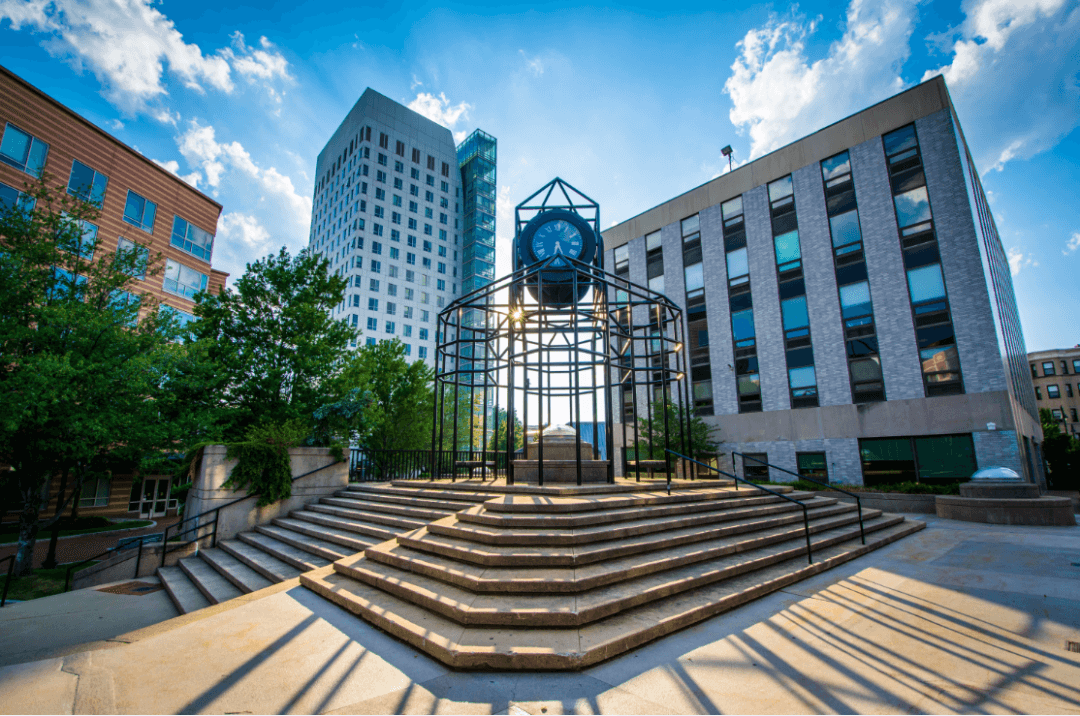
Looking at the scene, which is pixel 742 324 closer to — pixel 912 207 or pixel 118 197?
pixel 912 207

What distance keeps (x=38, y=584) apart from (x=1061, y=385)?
9608cm

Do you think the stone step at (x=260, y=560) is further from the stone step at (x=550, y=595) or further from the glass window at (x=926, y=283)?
the glass window at (x=926, y=283)

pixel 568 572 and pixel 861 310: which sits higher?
pixel 861 310

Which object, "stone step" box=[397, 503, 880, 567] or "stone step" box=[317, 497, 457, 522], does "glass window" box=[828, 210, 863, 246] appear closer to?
"stone step" box=[397, 503, 880, 567]

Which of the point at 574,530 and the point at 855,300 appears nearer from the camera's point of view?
the point at 574,530

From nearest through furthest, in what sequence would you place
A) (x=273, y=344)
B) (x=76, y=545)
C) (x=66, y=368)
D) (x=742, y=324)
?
(x=66, y=368) → (x=76, y=545) → (x=273, y=344) → (x=742, y=324)

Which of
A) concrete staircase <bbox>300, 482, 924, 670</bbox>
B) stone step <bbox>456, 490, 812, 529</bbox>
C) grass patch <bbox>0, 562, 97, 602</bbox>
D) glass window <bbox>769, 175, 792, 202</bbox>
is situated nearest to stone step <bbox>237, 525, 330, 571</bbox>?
concrete staircase <bbox>300, 482, 924, 670</bbox>

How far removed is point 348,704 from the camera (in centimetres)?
327

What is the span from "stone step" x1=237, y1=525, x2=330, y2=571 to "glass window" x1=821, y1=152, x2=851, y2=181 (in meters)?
31.2

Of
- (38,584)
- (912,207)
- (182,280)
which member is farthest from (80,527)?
(912,207)

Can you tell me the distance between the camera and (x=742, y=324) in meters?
27.9

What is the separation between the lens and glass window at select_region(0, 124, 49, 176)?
776 inches

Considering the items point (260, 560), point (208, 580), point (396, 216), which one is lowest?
point (208, 580)

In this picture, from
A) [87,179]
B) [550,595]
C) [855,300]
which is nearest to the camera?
[550,595]
